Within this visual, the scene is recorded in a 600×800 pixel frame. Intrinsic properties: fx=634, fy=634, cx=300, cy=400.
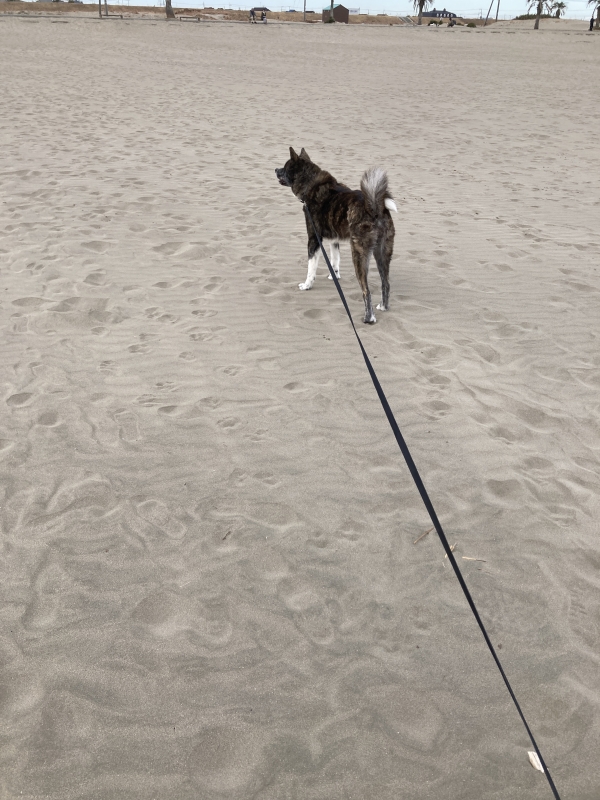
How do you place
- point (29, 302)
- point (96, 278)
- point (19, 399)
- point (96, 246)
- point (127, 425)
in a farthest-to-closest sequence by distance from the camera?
point (96, 246) < point (96, 278) < point (29, 302) < point (19, 399) < point (127, 425)

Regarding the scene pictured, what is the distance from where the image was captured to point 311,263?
545 centimetres

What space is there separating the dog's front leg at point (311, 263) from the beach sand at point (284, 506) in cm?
12

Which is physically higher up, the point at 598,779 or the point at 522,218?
the point at 522,218

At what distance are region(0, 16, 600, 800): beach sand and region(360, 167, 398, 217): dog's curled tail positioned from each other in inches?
36.3

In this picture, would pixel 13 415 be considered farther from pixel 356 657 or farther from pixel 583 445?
pixel 583 445

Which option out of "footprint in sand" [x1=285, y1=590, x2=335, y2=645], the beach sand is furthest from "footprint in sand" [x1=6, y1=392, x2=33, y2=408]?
"footprint in sand" [x1=285, y1=590, x2=335, y2=645]

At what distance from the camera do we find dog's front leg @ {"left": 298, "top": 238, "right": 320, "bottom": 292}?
5379 millimetres

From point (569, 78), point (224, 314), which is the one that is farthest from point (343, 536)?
point (569, 78)

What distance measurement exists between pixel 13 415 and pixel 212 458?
1.26 m

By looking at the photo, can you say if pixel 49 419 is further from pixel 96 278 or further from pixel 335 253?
pixel 335 253

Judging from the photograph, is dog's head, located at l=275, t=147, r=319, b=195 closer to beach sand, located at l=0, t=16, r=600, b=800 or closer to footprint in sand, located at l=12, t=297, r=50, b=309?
beach sand, located at l=0, t=16, r=600, b=800

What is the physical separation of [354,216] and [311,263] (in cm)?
75

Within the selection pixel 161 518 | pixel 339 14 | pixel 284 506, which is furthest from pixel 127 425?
pixel 339 14

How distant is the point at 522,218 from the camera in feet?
25.3
